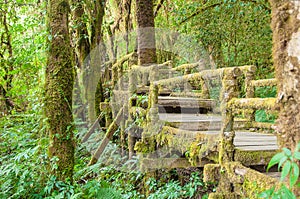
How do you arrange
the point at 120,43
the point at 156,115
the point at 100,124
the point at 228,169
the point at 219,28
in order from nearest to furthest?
the point at 228,169, the point at 156,115, the point at 219,28, the point at 100,124, the point at 120,43

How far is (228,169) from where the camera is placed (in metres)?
3.05

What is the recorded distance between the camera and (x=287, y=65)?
197cm

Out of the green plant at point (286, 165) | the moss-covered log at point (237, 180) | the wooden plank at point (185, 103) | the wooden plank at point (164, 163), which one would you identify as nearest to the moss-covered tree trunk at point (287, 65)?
the green plant at point (286, 165)

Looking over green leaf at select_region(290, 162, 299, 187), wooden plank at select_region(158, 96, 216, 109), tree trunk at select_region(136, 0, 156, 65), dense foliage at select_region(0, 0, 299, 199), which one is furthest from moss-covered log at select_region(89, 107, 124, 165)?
green leaf at select_region(290, 162, 299, 187)

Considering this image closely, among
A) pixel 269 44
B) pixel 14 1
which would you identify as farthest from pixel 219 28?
pixel 14 1

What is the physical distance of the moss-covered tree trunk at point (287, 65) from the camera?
6.29 ft

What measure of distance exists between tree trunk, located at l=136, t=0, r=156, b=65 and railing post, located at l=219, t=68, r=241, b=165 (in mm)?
6171

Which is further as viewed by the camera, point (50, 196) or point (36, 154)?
point (36, 154)

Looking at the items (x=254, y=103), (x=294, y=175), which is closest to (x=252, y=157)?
(x=254, y=103)

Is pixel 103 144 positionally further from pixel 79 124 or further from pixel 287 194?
pixel 287 194

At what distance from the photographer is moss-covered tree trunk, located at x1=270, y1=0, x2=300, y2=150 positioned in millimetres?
1917

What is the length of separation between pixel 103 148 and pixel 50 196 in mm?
3874

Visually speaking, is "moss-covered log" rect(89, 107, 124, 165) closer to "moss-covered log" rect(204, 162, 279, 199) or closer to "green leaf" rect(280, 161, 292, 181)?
"moss-covered log" rect(204, 162, 279, 199)

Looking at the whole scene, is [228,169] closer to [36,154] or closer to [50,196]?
[50,196]
